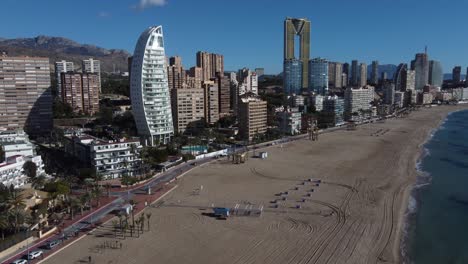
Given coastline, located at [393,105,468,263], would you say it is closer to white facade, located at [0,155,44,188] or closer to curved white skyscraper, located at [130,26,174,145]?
white facade, located at [0,155,44,188]

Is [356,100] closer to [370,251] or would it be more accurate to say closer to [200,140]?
[200,140]

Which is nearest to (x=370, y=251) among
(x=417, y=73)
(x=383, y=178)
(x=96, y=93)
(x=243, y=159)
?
(x=383, y=178)

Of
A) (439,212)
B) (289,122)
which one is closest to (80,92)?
(289,122)

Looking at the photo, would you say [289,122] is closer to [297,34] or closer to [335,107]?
Result: [335,107]

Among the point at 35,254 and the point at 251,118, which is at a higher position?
the point at 251,118

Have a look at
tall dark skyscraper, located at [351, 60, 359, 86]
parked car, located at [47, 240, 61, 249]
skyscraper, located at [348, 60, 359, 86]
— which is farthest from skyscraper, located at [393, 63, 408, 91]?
parked car, located at [47, 240, 61, 249]
